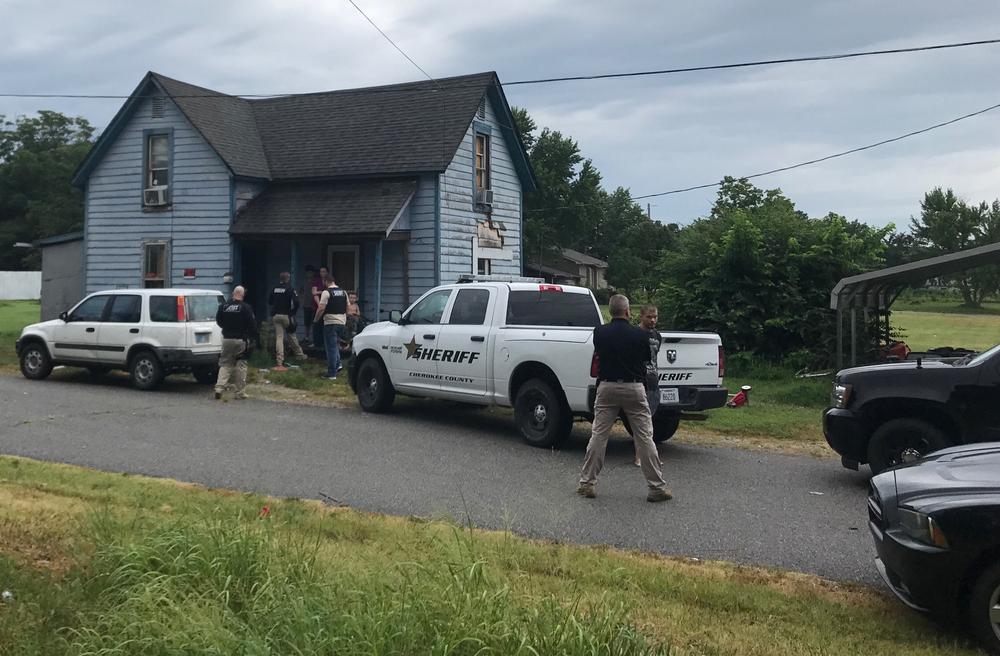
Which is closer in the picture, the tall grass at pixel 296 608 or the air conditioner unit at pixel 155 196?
the tall grass at pixel 296 608

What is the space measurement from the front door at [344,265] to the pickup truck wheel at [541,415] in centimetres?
1088

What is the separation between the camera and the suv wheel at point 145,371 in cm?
1498

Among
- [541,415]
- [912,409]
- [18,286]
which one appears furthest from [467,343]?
[18,286]

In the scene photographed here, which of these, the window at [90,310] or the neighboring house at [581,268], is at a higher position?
the neighboring house at [581,268]

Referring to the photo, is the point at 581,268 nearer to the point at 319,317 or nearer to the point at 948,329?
the point at 948,329

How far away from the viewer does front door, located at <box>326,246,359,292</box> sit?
20.9 meters

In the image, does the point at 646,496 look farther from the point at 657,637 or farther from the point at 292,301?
the point at 292,301

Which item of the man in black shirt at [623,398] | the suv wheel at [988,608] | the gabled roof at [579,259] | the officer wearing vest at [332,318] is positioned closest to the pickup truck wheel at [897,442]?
the man in black shirt at [623,398]

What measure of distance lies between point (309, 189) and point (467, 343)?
11.0m

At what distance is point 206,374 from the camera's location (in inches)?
639

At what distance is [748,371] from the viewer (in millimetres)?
17719

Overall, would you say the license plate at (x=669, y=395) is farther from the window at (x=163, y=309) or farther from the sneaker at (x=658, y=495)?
the window at (x=163, y=309)

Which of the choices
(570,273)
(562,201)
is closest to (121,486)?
(562,201)

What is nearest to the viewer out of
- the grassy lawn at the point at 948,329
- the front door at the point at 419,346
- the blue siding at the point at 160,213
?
the front door at the point at 419,346
